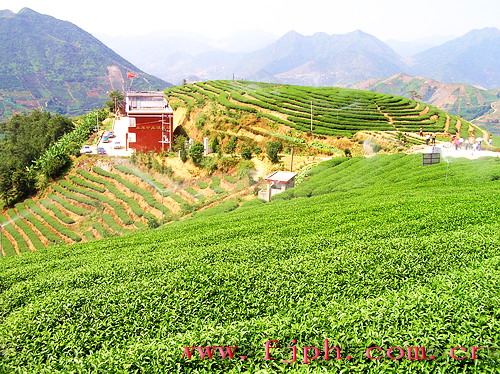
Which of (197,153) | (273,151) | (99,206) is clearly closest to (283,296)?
(273,151)

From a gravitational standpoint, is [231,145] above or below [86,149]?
above

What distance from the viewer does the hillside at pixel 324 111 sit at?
43125 mm

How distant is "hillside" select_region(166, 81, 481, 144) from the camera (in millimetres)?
43125

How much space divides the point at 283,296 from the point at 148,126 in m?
39.6

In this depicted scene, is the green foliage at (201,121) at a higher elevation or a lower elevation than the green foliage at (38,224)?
higher

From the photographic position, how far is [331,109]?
1880 inches

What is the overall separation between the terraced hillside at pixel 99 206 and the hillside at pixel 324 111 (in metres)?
11.9

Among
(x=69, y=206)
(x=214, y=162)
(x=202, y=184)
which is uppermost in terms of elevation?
(x=214, y=162)

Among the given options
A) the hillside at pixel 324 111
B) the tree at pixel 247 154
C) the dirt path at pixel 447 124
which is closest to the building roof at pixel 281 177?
the tree at pixel 247 154

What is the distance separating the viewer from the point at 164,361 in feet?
20.5

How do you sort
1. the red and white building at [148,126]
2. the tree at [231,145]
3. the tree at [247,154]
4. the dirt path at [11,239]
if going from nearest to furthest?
the dirt path at [11,239] → the tree at [247,154] → the tree at [231,145] → the red and white building at [148,126]

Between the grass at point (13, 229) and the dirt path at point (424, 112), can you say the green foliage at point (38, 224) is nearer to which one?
the grass at point (13, 229)

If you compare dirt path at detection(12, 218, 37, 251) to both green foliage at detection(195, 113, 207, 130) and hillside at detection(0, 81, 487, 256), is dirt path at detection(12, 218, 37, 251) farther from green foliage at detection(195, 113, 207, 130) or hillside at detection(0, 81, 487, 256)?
green foliage at detection(195, 113, 207, 130)

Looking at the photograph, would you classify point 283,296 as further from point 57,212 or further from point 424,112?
point 424,112
